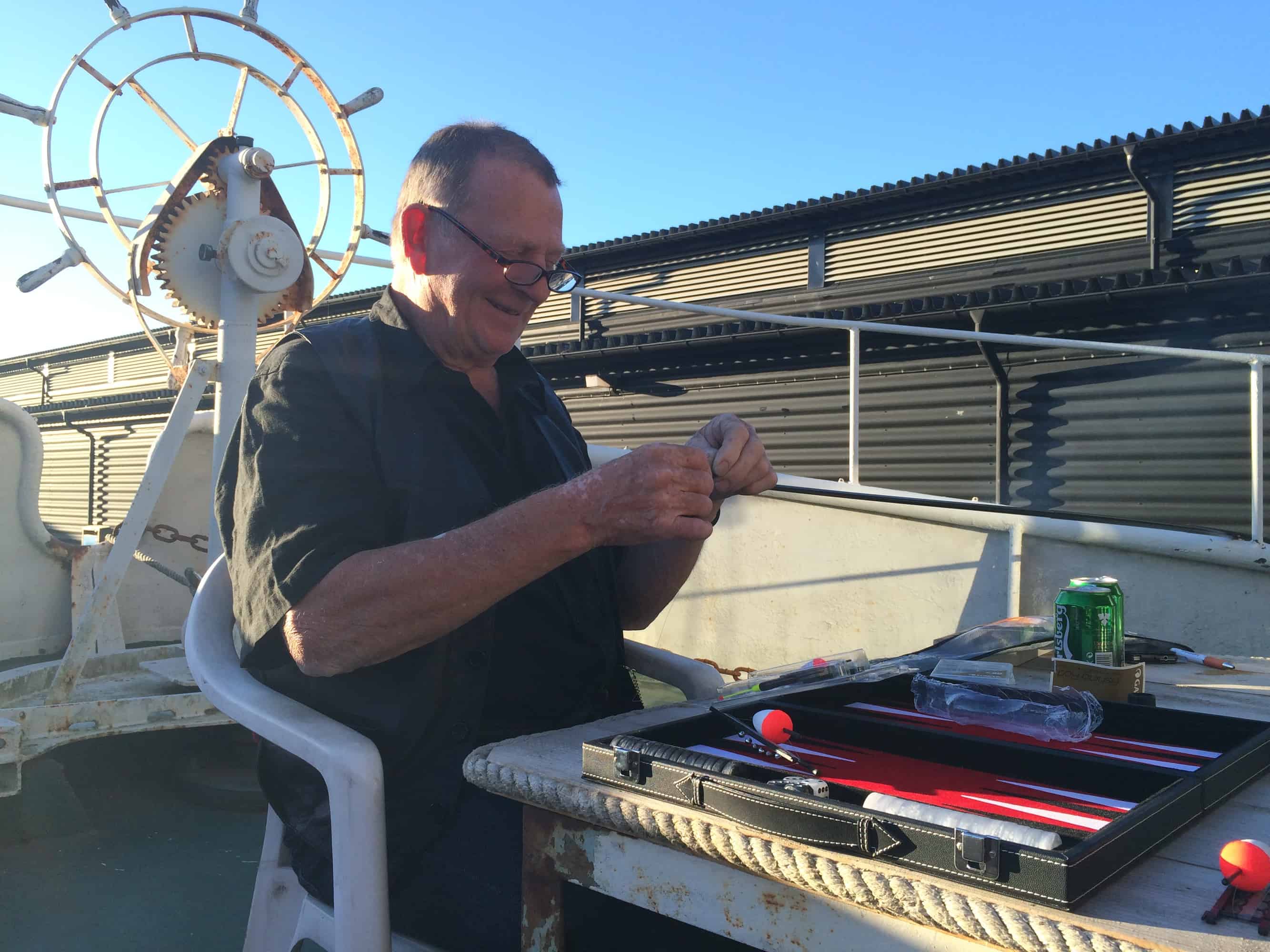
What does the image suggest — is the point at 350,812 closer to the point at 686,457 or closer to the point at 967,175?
the point at 686,457

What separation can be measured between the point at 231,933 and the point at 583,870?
1.89 m

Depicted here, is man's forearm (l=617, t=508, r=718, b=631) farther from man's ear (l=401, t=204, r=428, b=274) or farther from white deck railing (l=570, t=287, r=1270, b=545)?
white deck railing (l=570, t=287, r=1270, b=545)

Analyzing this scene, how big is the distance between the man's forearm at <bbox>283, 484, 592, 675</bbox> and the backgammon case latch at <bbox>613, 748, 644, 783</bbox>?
0.41 meters

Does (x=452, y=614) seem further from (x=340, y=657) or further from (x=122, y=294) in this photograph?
(x=122, y=294)

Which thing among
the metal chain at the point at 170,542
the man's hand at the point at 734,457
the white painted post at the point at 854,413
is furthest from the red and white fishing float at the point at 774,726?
the metal chain at the point at 170,542

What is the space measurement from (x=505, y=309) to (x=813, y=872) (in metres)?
1.25

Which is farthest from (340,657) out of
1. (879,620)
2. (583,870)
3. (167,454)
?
(879,620)

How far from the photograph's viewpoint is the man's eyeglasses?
1.71 metres

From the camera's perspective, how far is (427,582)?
1282mm

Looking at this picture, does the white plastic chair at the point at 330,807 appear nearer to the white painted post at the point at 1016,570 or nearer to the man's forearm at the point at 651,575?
the man's forearm at the point at 651,575

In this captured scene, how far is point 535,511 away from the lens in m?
1.31

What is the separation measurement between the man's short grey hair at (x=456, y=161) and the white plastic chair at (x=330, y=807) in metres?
0.81

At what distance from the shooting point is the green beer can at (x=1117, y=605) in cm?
139

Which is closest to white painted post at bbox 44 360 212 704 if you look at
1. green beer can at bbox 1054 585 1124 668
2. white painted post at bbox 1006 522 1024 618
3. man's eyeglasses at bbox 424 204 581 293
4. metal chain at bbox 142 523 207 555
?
metal chain at bbox 142 523 207 555
